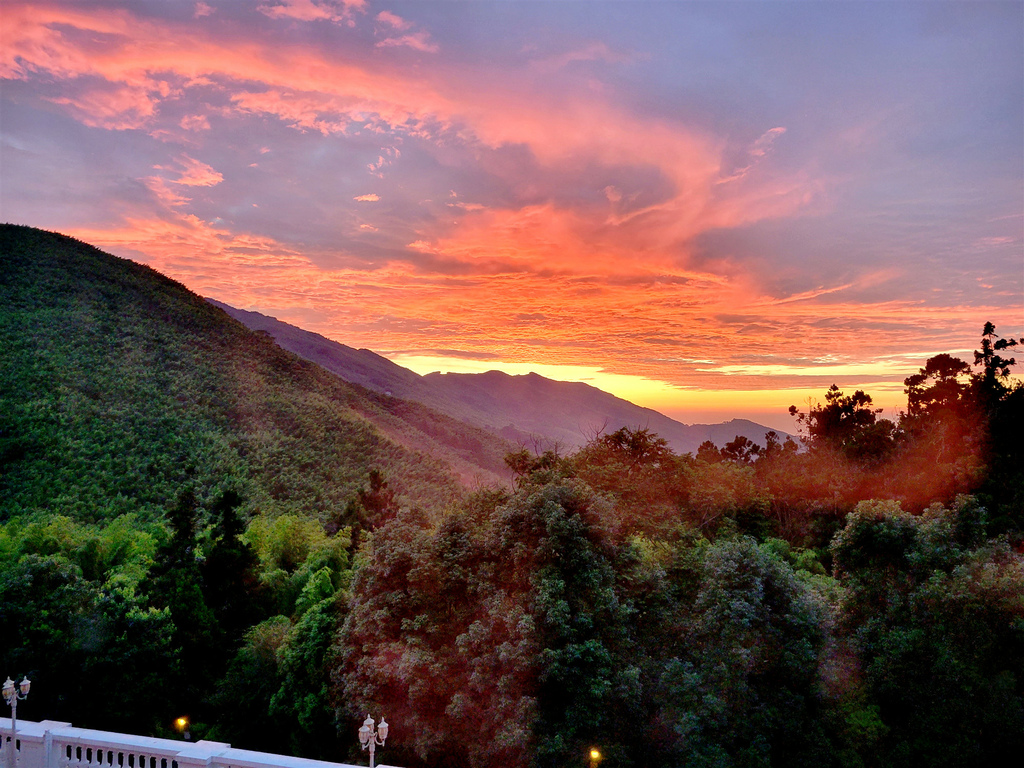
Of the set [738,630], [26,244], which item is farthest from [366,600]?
[26,244]

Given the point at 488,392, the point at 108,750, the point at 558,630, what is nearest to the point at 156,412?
the point at 108,750

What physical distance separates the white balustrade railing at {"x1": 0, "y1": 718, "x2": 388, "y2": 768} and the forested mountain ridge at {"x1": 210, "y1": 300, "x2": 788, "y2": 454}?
3538 inches

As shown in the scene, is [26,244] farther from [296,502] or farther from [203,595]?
[203,595]

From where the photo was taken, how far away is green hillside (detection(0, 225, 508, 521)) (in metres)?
31.6

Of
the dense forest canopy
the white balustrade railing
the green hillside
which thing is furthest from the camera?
the green hillside

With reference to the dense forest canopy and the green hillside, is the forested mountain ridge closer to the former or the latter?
the green hillside

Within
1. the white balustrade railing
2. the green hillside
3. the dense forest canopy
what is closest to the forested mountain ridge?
the green hillside

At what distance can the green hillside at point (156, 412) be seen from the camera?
104ft

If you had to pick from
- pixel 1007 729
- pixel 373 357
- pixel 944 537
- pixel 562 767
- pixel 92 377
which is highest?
pixel 373 357

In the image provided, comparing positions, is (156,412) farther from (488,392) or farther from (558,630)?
(488,392)

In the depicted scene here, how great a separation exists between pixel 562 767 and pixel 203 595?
1080 cm

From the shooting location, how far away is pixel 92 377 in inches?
1594

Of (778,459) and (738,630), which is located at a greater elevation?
(778,459)

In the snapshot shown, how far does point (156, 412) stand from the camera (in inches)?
1548
